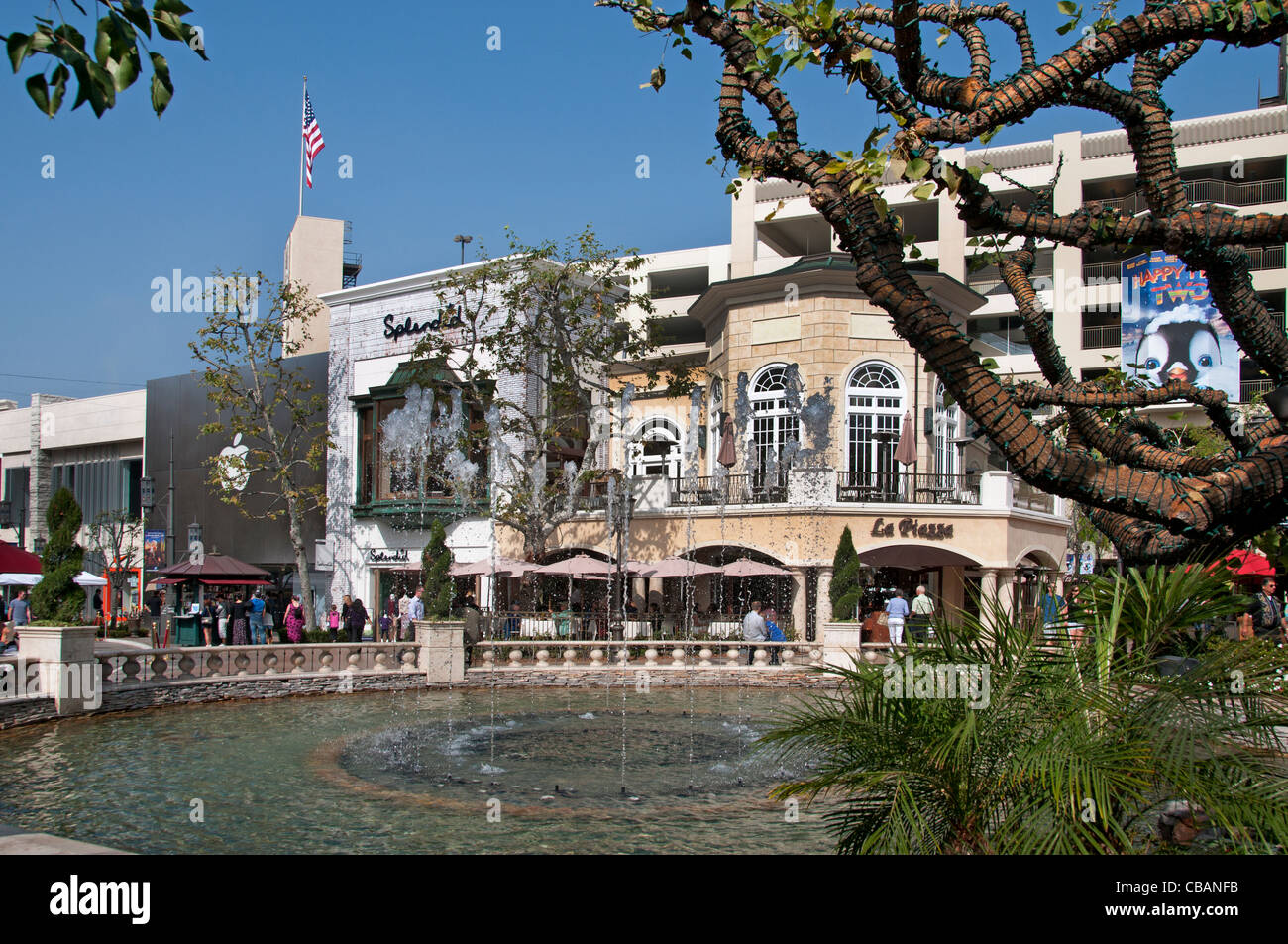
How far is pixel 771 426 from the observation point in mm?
32875

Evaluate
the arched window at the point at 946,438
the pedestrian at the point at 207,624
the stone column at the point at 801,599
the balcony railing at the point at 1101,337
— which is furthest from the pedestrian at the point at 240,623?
the balcony railing at the point at 1101,337

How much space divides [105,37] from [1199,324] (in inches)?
1562

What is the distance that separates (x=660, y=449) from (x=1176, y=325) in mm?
18634

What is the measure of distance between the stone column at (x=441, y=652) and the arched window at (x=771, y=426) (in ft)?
42.3

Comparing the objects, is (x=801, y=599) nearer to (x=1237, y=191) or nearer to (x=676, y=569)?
(x=676, y=569)

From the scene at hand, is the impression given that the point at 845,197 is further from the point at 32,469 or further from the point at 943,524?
the point at 32,469

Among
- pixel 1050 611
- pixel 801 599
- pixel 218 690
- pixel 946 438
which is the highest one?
pixel 946 438

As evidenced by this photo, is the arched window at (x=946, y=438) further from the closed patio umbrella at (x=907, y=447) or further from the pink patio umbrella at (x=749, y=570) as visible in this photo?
the pink patio umbrella at (x=749, y=570)

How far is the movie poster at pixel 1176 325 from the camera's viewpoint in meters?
36.8

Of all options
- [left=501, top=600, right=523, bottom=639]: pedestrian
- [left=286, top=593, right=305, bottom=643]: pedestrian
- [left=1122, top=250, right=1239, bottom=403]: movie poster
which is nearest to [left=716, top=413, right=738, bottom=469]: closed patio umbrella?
[left=501, top=600, right=523, bottom=639]: pedestrian

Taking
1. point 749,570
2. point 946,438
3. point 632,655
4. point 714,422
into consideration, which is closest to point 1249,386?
point 946,438

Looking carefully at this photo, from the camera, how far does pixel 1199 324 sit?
37.0m

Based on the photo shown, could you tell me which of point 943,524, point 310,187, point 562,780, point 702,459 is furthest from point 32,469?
point 562,780
